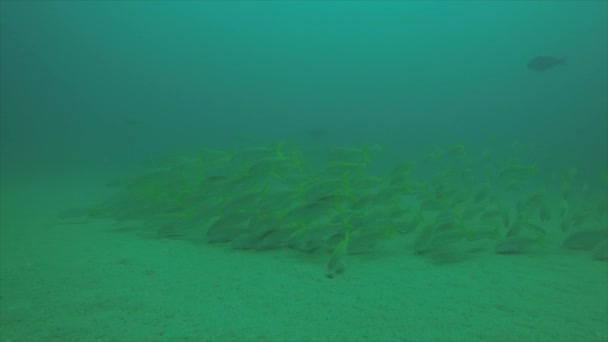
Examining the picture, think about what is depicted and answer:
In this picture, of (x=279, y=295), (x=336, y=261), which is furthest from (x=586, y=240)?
(x=279, y=295)

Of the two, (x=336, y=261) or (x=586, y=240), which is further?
(x=586, y=240)

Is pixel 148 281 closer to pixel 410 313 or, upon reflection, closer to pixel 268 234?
pixel 268 234

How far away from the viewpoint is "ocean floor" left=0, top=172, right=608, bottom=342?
229 centimetres

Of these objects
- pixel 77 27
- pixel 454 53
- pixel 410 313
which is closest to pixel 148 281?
pixel 410 313

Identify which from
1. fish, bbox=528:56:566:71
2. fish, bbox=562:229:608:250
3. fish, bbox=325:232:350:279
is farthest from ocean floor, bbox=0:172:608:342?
fish, bbox=528:56:566:71

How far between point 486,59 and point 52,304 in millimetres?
105498

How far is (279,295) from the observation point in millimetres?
2922

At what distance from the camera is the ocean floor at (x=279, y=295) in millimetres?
2289

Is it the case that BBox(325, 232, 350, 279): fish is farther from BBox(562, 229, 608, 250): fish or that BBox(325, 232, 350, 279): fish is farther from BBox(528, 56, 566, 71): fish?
BBox(528, 56, 566, 71): fish

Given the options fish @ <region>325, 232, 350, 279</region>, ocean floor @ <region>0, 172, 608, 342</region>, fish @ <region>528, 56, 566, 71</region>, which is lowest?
ocean floor @ <region>0, 172, 608, 342</region>

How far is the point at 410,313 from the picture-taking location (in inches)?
104

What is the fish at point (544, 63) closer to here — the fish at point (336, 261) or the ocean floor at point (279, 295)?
the ocean floor at point (279, 295)

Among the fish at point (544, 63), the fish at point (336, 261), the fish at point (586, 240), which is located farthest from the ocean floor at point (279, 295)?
the fish at point (544, 63)

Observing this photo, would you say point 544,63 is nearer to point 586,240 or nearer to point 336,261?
point 586,240
